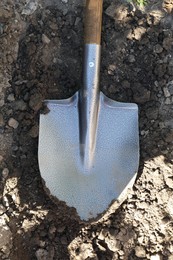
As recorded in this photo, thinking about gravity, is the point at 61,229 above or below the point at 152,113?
below

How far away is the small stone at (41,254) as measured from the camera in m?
2.10

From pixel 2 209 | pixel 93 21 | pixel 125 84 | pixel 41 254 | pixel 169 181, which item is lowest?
pixel 41 254

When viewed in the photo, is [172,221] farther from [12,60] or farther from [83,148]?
[12,60]

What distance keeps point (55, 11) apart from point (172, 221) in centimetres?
112

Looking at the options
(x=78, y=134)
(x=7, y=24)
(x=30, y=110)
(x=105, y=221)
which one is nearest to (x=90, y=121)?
(x=78, y=134)

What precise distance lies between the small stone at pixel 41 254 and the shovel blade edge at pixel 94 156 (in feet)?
0.78

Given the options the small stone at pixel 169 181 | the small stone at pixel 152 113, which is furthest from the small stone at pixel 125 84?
the small stone at pixel 169 181

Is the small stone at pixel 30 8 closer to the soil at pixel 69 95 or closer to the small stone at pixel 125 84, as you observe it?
the soil at pixel 69 95

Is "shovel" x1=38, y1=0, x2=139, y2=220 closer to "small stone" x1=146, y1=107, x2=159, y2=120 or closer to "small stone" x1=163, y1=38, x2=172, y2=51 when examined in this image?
"small stone" x1=146, y1=107, x2=159, y2=120

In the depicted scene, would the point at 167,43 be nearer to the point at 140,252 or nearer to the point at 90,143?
the point at 90,143

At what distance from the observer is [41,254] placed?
2.10 metres

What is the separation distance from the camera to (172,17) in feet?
7.30

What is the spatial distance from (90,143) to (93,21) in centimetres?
55

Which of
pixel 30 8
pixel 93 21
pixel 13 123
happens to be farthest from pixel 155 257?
pixel 30 8
